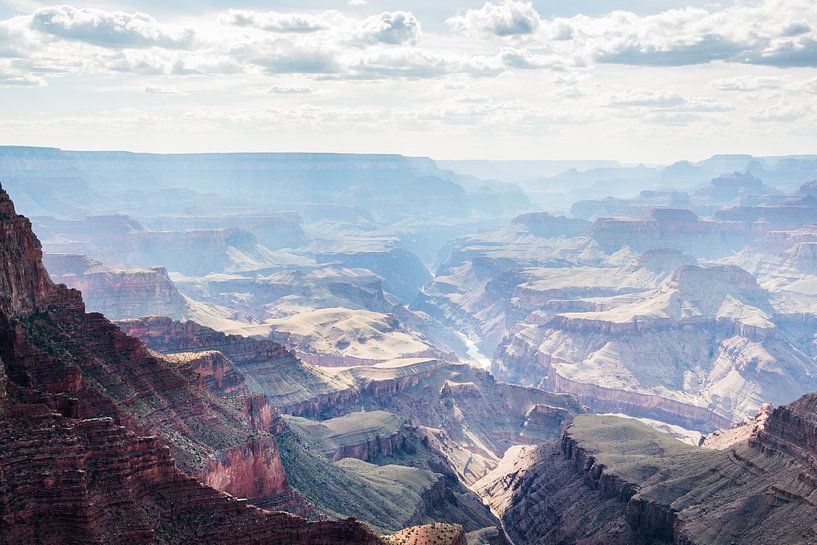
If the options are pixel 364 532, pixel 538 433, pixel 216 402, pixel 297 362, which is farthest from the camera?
pixel 538 433

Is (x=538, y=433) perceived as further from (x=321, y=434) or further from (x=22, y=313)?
(x=22, y=313)

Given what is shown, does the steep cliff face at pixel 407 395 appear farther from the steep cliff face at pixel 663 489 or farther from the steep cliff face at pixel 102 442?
the steep cliff face at pixel 102 442

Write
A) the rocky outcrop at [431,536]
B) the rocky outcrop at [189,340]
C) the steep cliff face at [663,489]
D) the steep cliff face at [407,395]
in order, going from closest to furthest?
the rocky outcrop at [431,536], the steep cliff face at [663,489], the rocky outcrop at [189,340], the steep cliff face at [407,395]

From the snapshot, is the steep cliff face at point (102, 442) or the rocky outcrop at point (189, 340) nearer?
the steep cliff face at point (102, 442)

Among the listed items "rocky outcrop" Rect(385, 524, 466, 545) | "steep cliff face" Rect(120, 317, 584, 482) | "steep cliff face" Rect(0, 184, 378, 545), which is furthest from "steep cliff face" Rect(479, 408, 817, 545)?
"steep cliff face" Rect(0, 184, 378, 545)

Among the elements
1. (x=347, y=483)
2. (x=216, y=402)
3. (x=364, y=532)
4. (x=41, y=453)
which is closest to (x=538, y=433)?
(x=347, y=483)

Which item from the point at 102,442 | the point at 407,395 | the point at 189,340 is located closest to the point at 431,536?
the point at 102,442

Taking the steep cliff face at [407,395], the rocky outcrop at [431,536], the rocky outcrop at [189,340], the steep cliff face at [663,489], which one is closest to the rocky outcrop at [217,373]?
the rocky outcrop at [189,340]
